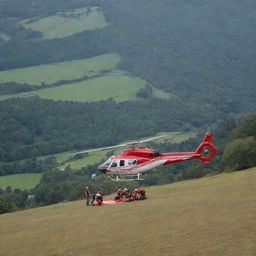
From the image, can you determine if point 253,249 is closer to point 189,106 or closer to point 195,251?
point 195,251

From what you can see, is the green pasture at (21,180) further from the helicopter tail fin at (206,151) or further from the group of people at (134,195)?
the helicopter tail fin at (206,151)

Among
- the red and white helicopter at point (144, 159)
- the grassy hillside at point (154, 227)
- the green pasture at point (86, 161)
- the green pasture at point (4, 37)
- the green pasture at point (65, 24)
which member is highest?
the grassy hillside at point (154, 227)

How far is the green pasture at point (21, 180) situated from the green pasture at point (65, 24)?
7939cm

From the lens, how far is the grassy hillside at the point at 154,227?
28.1 metres

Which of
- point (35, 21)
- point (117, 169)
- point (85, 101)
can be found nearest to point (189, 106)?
point (85, 101)

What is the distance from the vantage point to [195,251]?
26984mm

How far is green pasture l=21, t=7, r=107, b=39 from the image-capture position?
590ft

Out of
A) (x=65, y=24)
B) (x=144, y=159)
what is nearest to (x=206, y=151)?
(x=144, y=159)

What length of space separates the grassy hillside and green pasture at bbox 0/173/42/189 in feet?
175

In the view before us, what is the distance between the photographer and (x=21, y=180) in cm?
9906

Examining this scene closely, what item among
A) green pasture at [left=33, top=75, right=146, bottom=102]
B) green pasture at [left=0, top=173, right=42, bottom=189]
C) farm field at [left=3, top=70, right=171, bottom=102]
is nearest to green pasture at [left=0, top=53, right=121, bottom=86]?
farm field at [left=3, top=70, right=171, bottom=102]

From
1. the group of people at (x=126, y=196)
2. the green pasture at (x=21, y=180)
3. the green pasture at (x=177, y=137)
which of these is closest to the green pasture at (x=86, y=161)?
the green pasture at (x=21, y=180)

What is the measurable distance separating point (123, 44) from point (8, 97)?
2171 inches

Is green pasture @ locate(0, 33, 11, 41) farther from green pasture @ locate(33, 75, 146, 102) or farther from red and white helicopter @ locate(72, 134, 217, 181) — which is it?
red and white helicopter @ locate(72, 134, 217, 181)
